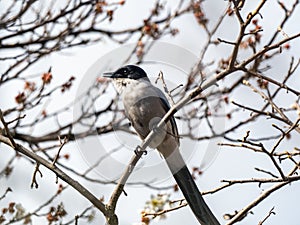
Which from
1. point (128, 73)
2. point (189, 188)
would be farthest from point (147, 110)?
point (189, 188)

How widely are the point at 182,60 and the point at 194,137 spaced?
65cm

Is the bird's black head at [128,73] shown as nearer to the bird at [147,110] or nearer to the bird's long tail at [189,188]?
the bird at [147,110]

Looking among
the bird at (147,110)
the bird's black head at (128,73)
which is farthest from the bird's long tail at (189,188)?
the bird's black head at (128,73)

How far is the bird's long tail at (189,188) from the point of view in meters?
3.14

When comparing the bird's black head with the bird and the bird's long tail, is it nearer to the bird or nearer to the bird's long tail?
the bird

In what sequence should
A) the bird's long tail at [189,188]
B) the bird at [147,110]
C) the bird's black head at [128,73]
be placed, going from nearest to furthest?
1. the bird's long tail at [189,188]
2. the bird at [147,110]
3. the bird's black head at [128,73]

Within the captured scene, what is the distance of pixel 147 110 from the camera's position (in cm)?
409

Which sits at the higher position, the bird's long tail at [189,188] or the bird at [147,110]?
the bird at [147,110]

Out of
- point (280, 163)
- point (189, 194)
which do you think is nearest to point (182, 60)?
point (189, 194)

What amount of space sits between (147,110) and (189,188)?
32.4 inches

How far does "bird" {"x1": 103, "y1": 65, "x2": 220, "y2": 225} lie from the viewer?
3881 millimetres

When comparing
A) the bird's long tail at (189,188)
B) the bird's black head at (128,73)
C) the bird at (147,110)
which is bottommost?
the bird's long tail at (189,188)

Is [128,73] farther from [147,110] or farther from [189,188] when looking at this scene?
[189,188]

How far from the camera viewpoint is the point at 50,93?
14.3 feet
